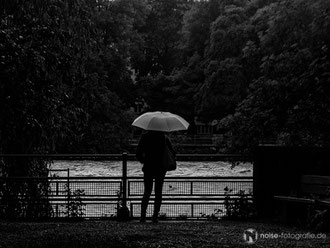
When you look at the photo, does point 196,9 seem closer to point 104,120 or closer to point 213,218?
point 104,120

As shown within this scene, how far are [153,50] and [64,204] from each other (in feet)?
192

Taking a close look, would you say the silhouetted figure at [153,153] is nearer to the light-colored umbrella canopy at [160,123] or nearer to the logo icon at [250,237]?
the light-colored umbrella canopy at [160,123]

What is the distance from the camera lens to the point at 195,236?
890 cm

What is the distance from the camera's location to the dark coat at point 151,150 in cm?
1138

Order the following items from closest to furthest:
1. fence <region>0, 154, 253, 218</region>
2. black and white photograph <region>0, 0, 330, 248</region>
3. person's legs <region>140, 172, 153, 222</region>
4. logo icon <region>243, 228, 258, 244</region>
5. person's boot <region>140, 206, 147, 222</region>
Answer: logo icon <region>243, 228, 258, 244</region>, black and white photograph <region>0, 0, 330, 248</region>, person's legs <region>140, 172, 153, 222</region>, person's boot <region>140, 206, 147, 222</region>, fence <region>0, 154, 253, 218</region>

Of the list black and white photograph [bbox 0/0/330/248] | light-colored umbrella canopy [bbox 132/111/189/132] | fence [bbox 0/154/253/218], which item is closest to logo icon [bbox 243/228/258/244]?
black and white photograph [bbox 0/0/330/248]

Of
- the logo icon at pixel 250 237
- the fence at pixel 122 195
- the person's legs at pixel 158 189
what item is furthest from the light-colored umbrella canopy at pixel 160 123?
the logo icon at pixel 250 237

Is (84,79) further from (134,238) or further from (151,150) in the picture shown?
(134,238)

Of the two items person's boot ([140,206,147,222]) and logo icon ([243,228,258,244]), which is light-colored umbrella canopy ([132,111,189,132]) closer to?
person's boot ([140,206,147,222])

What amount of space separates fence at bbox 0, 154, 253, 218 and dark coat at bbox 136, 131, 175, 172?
1203 millimetres

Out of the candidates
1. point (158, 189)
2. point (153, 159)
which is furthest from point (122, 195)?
point (153, 159)

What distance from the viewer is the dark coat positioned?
1138cm

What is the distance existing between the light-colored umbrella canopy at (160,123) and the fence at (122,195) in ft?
4.14

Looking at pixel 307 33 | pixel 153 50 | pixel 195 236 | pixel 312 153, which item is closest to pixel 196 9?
pixel 153 50
